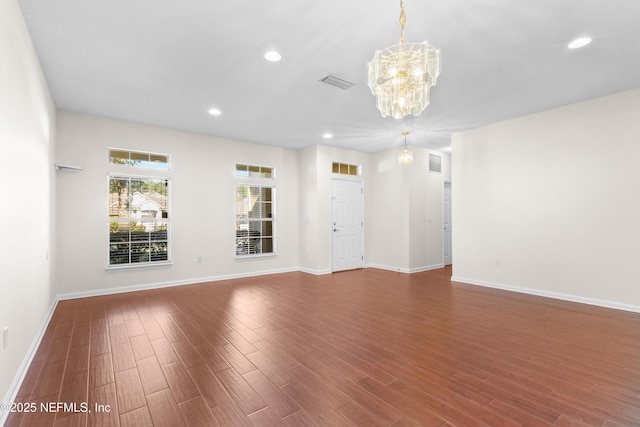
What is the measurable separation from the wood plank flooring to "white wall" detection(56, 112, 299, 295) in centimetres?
78

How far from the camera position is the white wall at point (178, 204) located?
179 inches

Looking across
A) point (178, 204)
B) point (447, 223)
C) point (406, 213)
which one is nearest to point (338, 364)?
point (178, 204)

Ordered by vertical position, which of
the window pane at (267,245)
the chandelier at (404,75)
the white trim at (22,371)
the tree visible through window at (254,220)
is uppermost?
the chandelier at (404,75)

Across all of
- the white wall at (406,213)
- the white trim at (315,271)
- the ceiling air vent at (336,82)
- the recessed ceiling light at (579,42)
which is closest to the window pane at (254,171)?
the white trim at (315,271)

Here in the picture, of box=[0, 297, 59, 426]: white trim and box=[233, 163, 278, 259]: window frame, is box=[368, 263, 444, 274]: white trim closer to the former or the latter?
box=[233, 163, 278, 259]: window frame

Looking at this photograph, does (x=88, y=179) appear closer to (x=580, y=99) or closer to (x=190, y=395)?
(x=190, y=395)

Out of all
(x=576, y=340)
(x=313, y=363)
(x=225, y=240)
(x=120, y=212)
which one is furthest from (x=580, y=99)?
(x=120, y=212)

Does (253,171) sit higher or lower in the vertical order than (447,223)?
higher

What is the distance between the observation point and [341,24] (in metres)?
2.48

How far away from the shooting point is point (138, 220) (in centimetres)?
511

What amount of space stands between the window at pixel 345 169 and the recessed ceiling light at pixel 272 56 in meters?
3.96

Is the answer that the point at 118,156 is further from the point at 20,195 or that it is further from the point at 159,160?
the point at 20,195

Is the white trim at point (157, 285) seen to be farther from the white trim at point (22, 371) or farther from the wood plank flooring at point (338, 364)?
the white trim at point (22, 371)

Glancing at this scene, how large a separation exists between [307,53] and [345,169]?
14.2 ft
